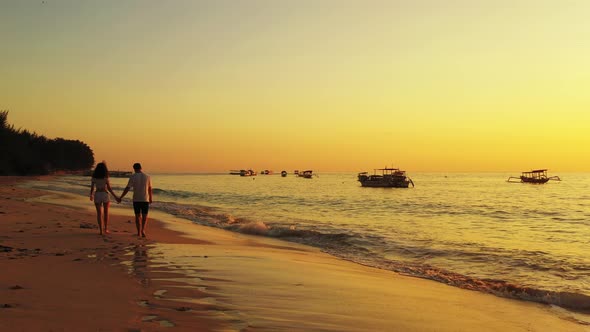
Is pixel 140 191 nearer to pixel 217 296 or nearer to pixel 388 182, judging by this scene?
pixel 217 296

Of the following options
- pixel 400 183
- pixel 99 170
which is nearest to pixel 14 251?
pixel 99 170

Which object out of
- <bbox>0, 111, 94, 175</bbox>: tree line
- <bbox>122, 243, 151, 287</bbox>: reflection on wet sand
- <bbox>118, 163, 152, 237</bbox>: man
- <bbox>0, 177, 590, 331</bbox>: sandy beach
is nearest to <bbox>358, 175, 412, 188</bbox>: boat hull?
<bbox>0, 111, 94, 175</bbox>: tree line

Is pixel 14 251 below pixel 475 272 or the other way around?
the other way around

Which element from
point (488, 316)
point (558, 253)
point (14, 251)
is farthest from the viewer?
point (558, 253)

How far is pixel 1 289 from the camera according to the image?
598cm

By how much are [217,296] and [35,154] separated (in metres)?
108

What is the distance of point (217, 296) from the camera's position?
6590 mm

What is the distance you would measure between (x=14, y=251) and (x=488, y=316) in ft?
30.2

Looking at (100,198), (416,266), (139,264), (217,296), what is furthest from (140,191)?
(416,266)

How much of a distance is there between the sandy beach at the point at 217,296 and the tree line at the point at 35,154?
238 feet

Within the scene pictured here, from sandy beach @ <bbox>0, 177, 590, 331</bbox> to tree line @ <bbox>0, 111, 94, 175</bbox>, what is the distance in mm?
72469

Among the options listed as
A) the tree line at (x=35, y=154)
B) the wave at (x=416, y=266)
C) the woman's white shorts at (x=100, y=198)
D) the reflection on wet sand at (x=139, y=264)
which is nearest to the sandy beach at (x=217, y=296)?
the reflection on wet sand at (x=139, y=264)

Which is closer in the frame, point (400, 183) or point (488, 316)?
point (488, 316)

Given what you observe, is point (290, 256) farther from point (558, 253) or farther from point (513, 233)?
point (513, 233)
